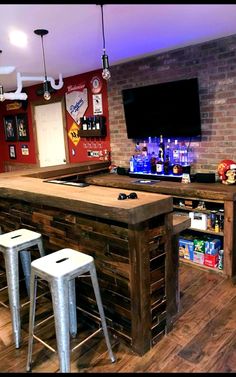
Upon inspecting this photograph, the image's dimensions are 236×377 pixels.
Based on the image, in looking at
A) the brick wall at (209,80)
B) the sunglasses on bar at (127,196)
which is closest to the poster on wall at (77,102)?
the brick wall at (209,80)

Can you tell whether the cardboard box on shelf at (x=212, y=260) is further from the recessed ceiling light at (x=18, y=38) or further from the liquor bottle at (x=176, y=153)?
the recessed ceiling light at (x=18, y=38)

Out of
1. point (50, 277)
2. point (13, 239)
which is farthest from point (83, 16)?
point (50, 277)

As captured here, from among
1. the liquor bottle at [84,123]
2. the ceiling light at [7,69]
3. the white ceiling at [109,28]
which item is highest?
the ceiling light at [7,69]

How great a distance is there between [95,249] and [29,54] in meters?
2.47

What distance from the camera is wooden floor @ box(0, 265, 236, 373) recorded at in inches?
71.8

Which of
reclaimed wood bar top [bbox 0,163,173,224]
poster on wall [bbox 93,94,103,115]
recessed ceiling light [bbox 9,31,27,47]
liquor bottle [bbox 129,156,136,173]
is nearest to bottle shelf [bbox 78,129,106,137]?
poster on wall [bbox 93,94,103,115]

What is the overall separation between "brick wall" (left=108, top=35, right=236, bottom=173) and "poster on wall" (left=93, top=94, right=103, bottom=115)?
2.62 feet

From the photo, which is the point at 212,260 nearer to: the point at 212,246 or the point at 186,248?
the point at 212,246

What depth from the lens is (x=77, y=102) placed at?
15.8ft

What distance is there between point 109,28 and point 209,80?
4.12ft

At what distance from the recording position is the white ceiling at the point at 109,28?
86.4 inches

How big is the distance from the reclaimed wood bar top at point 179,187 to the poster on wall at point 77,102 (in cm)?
137

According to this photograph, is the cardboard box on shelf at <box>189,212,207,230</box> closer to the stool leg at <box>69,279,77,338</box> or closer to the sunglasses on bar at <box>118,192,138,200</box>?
the sunglasses on bar at <box>118,192,138,200</box>

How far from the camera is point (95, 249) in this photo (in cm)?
209
